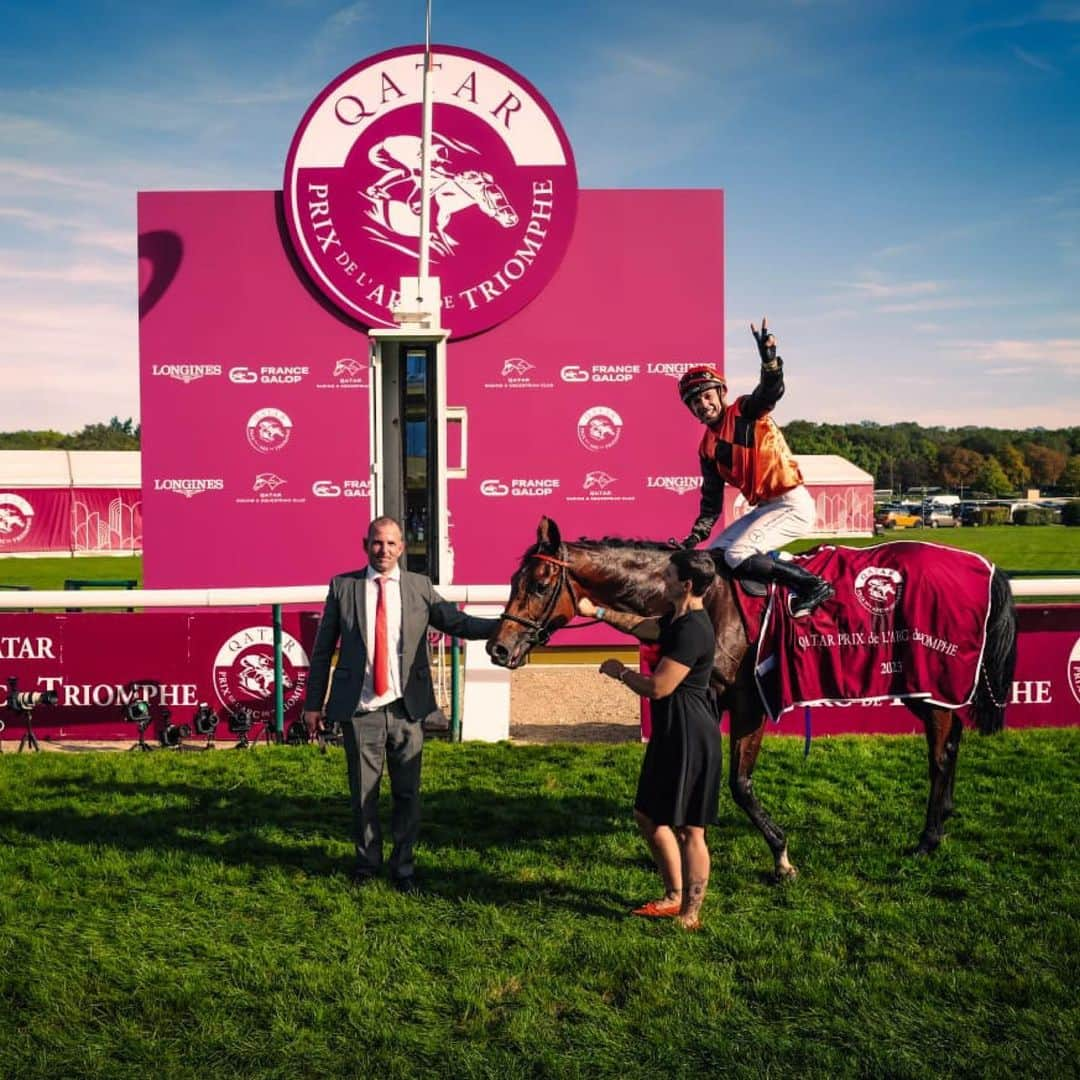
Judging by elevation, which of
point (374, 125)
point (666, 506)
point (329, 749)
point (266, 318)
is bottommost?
point (329, 749)

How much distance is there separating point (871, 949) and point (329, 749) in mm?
4486

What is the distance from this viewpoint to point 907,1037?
3391 mm

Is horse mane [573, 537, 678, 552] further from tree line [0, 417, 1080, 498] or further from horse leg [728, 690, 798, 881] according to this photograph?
tree line [0, 417, 1080, 498]

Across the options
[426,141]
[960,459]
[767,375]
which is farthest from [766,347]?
[960,459]

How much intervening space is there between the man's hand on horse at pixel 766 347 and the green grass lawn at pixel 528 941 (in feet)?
7.85

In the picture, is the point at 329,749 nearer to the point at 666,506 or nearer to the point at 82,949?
the point at 82,949

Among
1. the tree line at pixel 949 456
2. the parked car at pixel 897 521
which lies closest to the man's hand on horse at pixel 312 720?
the parked car at pixel 897 521

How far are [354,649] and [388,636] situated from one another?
17 centimetres

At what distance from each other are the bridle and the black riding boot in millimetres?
917

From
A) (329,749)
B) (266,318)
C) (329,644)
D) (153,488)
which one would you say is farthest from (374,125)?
(329,644)

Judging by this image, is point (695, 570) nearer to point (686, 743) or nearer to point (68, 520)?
point (686, 743)

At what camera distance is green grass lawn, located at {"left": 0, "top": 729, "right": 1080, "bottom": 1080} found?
3.32 metres

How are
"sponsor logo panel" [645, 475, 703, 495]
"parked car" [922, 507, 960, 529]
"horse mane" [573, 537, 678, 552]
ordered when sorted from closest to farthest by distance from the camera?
1. "horse mane" [573, 537, 678, 552]
2. "sponsor logo panel" [645, 475, 703, 495]
3. "parked car" [922, 507, 960, 529]

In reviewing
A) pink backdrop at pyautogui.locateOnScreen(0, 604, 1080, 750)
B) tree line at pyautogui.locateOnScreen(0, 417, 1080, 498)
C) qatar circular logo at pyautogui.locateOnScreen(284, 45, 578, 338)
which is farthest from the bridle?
tree line at pyautogui.locateOnScreen(0, 417, 1080, 498)
